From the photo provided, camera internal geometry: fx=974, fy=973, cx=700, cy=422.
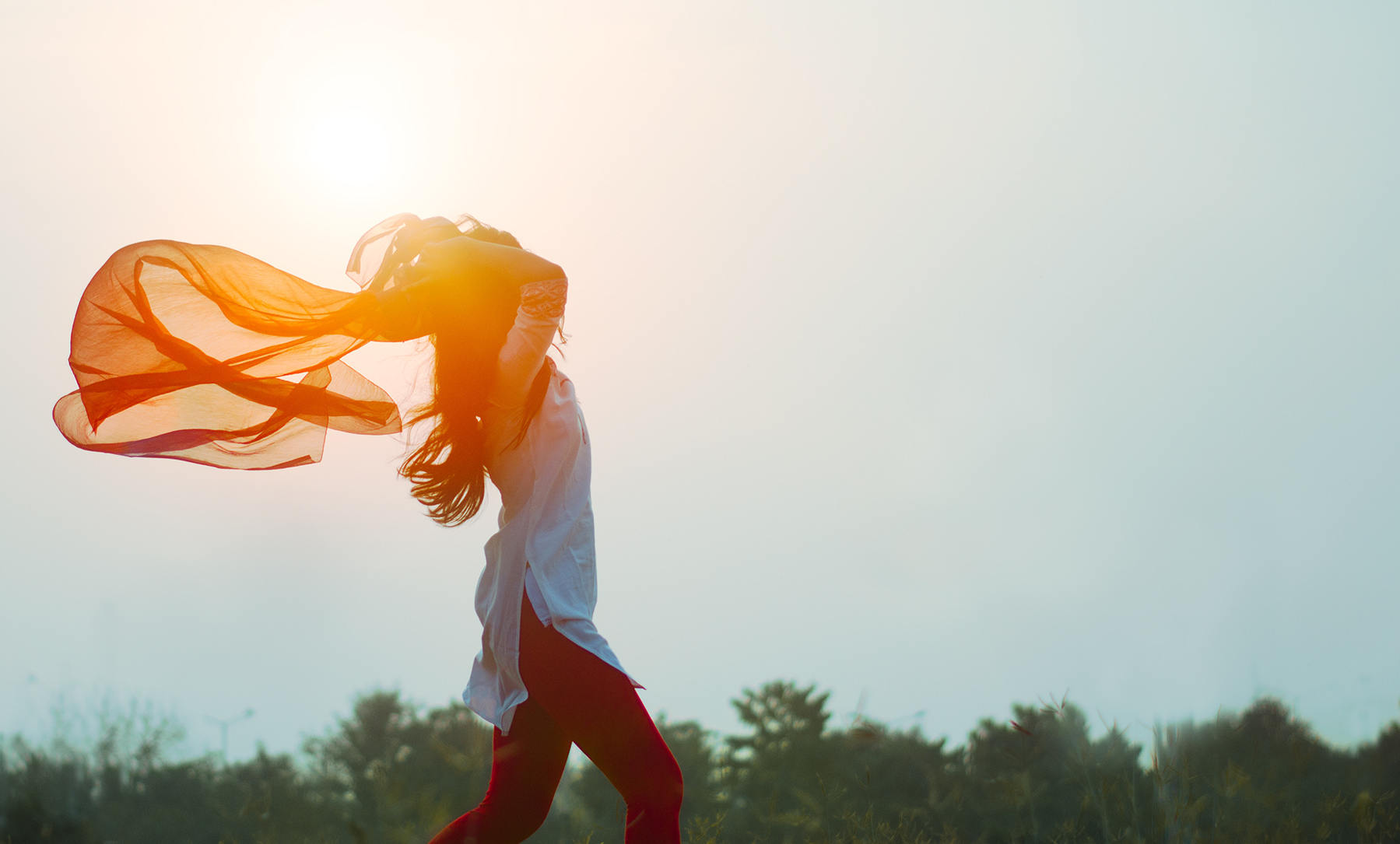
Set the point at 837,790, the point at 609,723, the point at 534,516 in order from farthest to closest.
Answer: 1. the point at 837,790
2. the point at 534,516
3. the point at 609,723

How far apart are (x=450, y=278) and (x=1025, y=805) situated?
2.58 metres

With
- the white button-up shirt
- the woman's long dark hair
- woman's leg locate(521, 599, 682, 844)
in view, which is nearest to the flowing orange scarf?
the woman's long dark hair

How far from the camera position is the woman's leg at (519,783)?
83.1 inches

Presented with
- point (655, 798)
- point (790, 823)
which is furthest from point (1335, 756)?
point (655, 798)

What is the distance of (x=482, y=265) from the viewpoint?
210 centimetres

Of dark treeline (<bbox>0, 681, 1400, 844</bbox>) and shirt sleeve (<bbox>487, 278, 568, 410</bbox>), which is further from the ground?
shirt sleeve (<bbox>487, 278, 568, 410</bbox>)

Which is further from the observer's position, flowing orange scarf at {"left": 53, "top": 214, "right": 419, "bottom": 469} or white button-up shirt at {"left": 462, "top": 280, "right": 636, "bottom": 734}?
flowing orange scarf at {"left": 53, "top": 214, "right": 419, "bottom": 469}

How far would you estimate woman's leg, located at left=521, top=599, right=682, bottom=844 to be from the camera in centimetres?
201

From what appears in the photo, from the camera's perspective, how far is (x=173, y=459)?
8.39 ft

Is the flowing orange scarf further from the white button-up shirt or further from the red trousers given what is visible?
the red trousers

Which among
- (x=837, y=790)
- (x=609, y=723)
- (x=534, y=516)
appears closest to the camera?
(x=609, y=723)

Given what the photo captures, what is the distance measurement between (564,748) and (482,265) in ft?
3.62

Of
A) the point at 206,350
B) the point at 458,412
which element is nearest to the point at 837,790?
the point at 458,412

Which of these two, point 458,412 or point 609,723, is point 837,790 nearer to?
point 609,723
